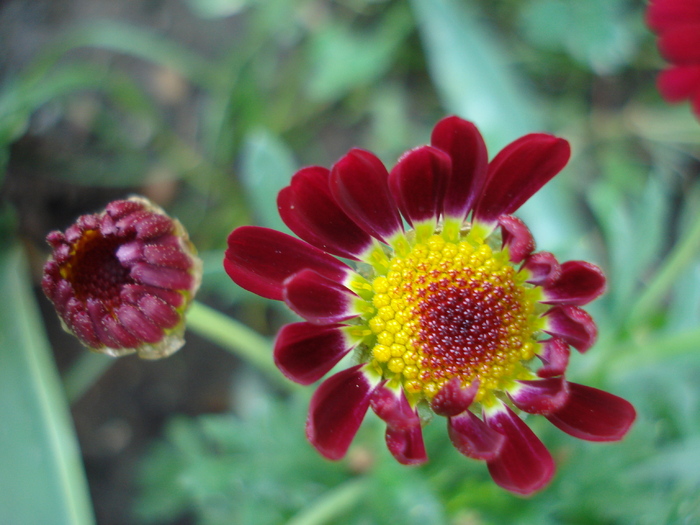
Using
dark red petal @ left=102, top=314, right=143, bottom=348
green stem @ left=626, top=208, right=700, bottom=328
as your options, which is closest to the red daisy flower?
green stem @ left=626, top=208, right=700, bottom=328

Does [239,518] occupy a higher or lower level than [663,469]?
higher

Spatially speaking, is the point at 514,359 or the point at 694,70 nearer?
the point at 514,359

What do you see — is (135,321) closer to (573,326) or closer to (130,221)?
(130,221)

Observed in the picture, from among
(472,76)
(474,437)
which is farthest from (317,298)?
(472,76)

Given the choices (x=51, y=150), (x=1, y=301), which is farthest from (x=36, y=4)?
(x=1, y=301)

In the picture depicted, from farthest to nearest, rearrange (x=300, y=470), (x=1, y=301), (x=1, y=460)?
(x=1, y=301) < (x=300, y=470) < (x=1, y=460)

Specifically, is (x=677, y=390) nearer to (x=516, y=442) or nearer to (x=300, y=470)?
(x=516, y=442)

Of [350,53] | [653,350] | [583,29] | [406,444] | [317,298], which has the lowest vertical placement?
[653,350]
